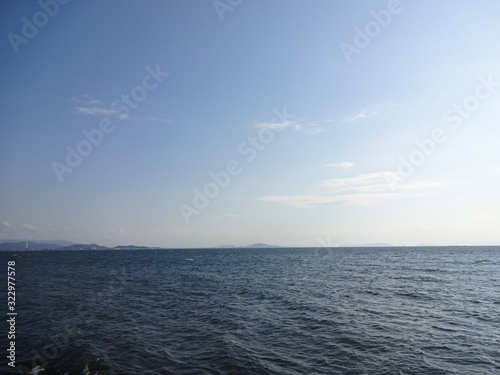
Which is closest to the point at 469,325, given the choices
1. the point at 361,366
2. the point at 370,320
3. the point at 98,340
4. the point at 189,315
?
the point at 370,320

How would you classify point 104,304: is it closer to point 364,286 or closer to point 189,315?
point 189,315

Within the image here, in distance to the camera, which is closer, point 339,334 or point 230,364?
point 230,364

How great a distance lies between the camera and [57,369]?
1515 centimetres

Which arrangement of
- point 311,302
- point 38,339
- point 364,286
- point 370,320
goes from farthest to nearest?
point 364,286 → point 311,302 → point 370,320 → point 38,339

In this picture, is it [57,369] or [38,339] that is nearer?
[57,369]

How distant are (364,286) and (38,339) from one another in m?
37.8

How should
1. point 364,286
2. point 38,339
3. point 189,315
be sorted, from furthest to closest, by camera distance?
point 364,286 < point 189,315 < point 38,339

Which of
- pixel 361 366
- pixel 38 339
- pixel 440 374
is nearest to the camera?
pixel 440 374

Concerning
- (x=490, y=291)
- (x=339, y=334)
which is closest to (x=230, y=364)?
(x=339, y=334)

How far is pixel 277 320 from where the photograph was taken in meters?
24.0

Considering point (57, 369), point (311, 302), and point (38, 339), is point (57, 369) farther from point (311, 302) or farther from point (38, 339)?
point (311, 302)

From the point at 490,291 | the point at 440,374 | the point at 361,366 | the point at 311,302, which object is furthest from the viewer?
the point at 490,291

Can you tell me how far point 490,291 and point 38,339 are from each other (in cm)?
4826

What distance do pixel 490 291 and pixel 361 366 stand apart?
107 ft
